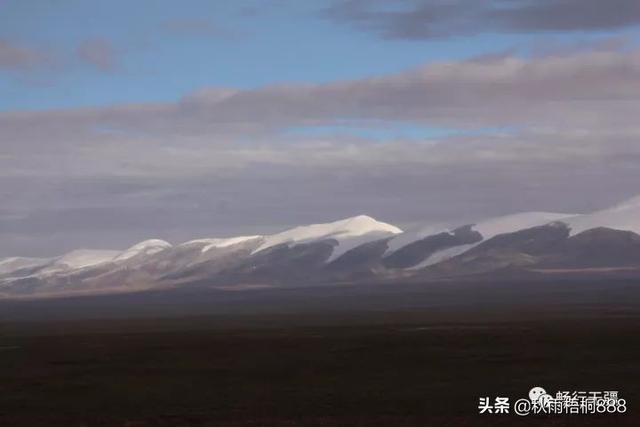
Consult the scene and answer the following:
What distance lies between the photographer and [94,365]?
71.0 metres

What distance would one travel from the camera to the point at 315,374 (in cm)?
6069

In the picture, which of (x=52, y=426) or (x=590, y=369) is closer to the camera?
(x=52, y=426)

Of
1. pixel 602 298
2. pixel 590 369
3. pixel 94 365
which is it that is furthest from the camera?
pixel 602 298

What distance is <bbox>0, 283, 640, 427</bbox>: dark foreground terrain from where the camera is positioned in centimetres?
4578

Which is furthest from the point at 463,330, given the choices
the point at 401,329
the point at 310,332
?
the point at 310,332

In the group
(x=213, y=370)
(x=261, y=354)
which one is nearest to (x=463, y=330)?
(x=261, y=354)

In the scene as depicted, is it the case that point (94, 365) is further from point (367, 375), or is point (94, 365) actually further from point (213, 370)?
point (367, 375)

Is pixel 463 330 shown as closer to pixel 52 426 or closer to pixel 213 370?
pixel 213 370

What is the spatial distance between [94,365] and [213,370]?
10343mm

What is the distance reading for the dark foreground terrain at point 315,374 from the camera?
1802 inches

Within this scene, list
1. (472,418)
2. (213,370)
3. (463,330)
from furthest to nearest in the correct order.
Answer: (463,330) < (213,370) < (472,418)

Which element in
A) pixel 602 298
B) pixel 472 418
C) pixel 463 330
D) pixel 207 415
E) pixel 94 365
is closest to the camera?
pixel 472 418

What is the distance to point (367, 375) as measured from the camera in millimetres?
59125

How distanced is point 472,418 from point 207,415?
36.4ft
